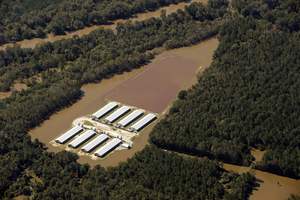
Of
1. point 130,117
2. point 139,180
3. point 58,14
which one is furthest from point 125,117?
point 58,14

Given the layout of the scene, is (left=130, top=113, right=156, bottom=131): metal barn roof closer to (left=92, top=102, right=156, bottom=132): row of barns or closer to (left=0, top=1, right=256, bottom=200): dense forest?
(left=92, top=102, right=156, bottom=132): row of barns

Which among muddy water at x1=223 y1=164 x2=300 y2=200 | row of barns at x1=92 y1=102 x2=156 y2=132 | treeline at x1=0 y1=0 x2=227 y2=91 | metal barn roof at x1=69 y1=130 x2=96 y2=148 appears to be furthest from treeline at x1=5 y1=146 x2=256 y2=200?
treeline at x1=0 y1=0 x2=227 y2=91

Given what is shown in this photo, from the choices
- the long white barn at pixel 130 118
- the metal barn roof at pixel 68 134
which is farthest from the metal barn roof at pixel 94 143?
the long white barn at pixel 130 118

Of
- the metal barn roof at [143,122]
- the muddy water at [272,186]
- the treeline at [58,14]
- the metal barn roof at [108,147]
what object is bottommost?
the muddy water at [272,186]

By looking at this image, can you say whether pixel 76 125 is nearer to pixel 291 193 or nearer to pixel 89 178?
pixel 89 178

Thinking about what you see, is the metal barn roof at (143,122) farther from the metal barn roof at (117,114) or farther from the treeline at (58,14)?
the treeline at (58,14)

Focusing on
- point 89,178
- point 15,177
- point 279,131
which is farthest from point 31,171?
point 279,131

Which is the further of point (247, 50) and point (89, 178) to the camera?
point (247, 50)
